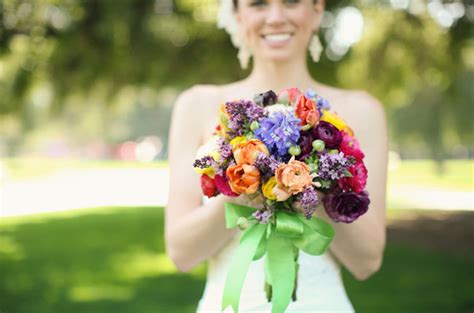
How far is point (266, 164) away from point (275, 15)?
0.78 m

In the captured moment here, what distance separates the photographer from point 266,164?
1.88 m

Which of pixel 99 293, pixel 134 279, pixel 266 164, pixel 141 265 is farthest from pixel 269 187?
pixel 141 265

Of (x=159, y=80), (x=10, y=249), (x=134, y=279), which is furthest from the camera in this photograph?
(x=10, y=249)

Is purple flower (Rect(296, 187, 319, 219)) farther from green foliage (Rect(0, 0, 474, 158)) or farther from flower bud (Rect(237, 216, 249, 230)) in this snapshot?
green foliage (Rect(0, 0, 474, 158))

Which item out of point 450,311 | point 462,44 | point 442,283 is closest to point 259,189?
point 450,311

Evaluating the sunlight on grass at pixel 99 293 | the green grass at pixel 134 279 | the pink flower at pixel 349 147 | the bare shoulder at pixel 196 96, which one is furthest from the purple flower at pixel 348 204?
the sunlight on grass at pixel 99 293

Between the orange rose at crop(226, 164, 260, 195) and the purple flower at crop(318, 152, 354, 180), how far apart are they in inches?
7.0

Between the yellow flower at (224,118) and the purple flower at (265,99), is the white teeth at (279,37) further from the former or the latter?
the yellow flower at (224,118)

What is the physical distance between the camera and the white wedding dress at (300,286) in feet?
8.13

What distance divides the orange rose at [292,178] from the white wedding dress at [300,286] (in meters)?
0.69

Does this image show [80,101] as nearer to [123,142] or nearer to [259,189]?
[259,189]

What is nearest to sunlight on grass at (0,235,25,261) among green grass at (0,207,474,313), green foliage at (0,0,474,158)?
→ green grass at (0,207,474,313)

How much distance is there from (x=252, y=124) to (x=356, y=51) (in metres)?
10.2

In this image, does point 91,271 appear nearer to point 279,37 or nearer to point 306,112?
point 279,37
